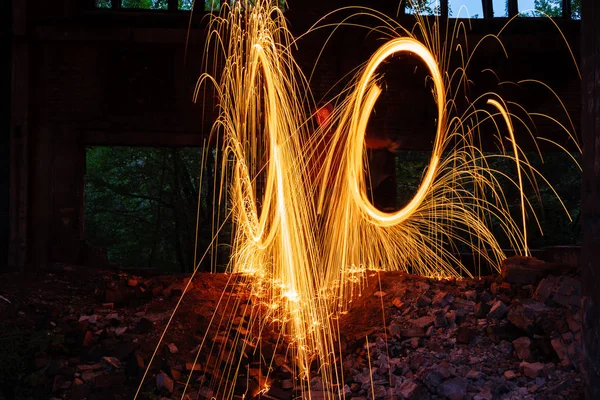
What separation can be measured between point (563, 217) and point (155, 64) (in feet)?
39.2

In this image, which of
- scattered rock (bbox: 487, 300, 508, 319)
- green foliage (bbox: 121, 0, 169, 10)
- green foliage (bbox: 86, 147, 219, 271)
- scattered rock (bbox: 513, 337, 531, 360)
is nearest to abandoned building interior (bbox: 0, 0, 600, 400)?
scattered rock (bbox: 487, 300, 508, 319)

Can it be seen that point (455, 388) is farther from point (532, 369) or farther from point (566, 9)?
point (566, 9)

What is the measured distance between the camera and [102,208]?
17.1 metres

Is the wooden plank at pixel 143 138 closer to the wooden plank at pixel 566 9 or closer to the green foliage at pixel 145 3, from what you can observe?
the wooden plank at pixel 566 9

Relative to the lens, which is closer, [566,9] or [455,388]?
[455,388]

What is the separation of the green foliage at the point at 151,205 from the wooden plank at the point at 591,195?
1174 cm

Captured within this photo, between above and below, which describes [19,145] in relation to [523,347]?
above

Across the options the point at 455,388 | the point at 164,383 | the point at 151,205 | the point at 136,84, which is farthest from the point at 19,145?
the point at 455,388

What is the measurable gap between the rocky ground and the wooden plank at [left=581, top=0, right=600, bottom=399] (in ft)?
1.89

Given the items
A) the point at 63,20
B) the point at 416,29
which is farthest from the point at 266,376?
the point at 63,20

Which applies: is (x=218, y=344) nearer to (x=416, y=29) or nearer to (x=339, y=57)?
(x=339, y=57)

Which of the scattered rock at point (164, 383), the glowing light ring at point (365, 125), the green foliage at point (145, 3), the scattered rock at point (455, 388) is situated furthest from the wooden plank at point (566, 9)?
the green foliage at point (145, 3)

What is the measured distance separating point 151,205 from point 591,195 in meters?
14.2

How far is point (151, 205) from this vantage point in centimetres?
1672
